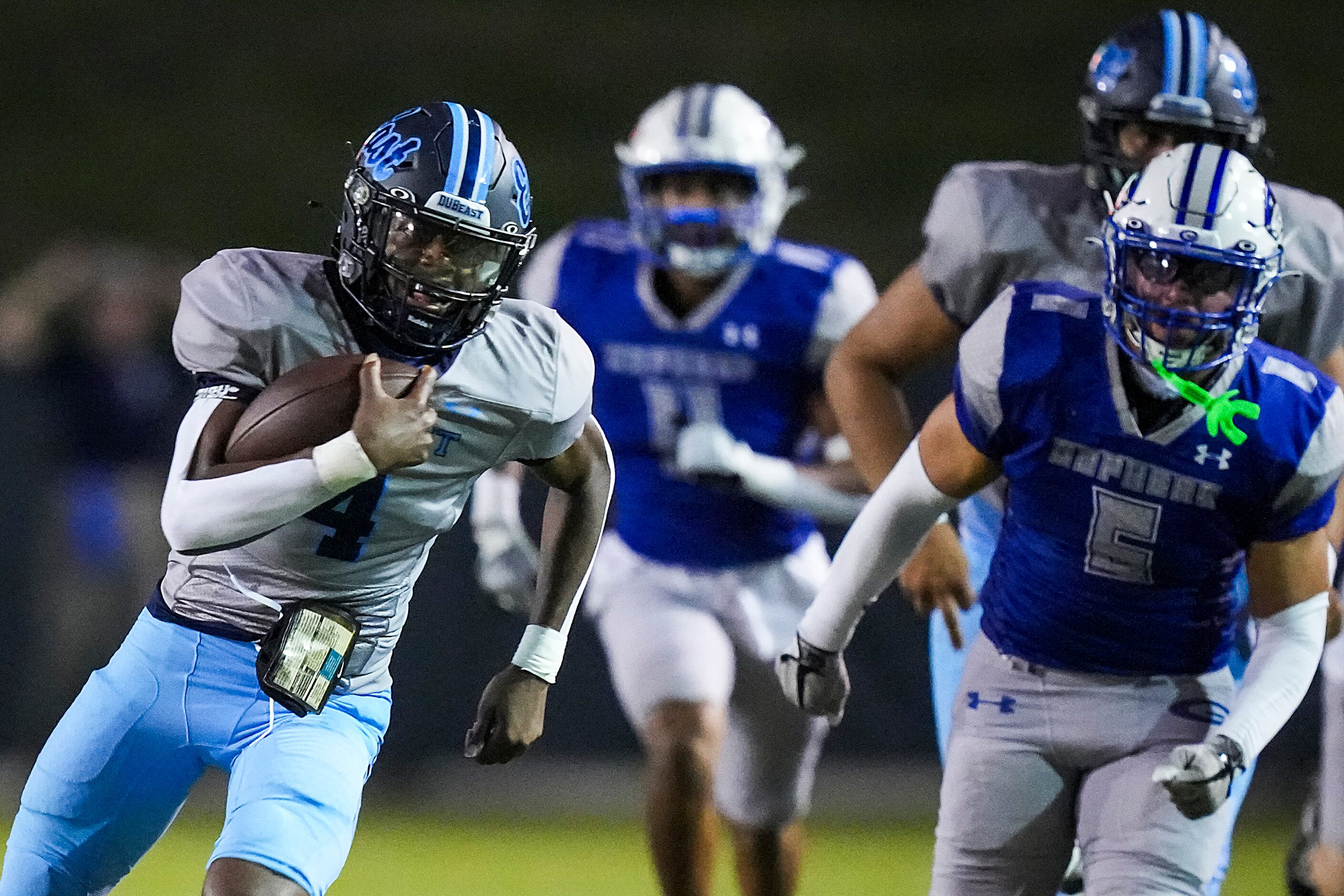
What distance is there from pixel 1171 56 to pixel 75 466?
4217 millimetres

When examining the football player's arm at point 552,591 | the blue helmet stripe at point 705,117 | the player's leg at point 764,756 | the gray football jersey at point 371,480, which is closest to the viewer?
the gray football jersey at point 371,480

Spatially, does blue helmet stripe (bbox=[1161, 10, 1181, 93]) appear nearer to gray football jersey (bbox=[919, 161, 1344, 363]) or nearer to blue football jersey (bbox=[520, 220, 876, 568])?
gray football jersey (bbox=[919, 161, 1344, 363])

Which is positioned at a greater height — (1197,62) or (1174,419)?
(1197,62)

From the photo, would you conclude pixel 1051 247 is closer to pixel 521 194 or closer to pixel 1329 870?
pixel 521 194

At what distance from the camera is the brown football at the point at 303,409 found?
8.75ft

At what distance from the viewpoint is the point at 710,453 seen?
4.24m

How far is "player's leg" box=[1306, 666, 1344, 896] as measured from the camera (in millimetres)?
3895

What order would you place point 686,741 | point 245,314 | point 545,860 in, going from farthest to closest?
1. point 545,860
2. point 686,741
3. point 245,314

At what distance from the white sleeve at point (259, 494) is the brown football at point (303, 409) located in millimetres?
56

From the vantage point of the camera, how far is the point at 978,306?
3674 millimetres

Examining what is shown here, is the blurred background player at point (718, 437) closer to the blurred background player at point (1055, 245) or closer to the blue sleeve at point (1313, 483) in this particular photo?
the blurred background player at point (1055, 245)

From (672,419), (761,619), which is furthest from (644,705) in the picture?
(672,419)

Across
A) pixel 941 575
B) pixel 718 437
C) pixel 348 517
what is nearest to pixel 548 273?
pixel 718 437

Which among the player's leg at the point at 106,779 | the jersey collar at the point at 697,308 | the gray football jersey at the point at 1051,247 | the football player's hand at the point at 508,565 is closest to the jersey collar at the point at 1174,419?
the gray football jersey at the point at 1051,247
